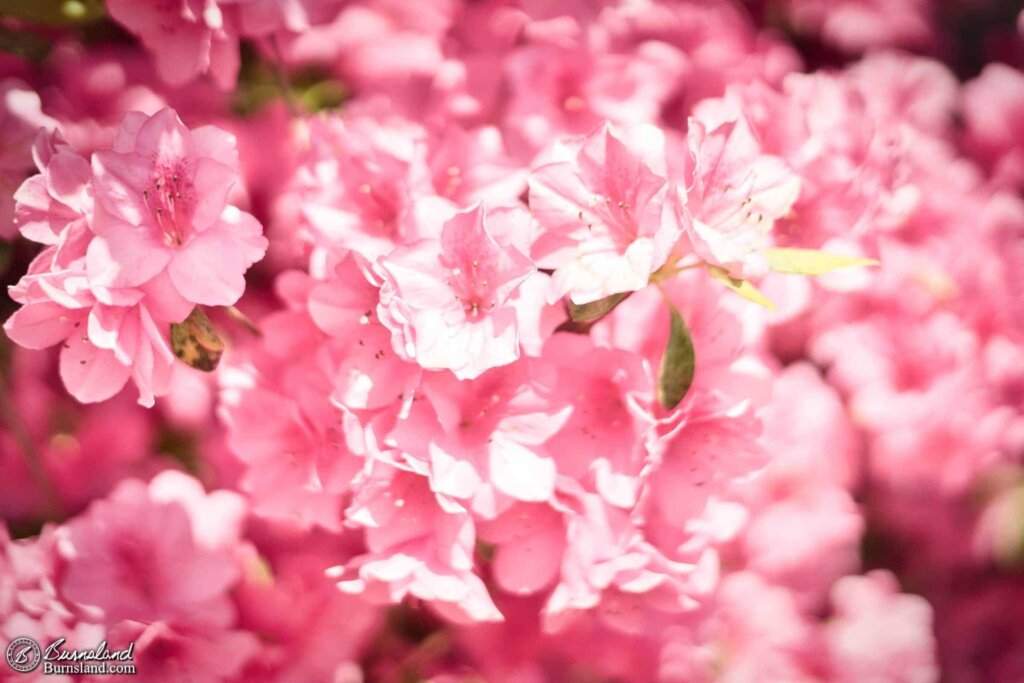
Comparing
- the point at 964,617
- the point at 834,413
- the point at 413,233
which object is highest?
the point at 413,233

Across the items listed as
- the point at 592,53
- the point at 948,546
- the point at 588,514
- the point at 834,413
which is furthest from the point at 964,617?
the point at 592,53

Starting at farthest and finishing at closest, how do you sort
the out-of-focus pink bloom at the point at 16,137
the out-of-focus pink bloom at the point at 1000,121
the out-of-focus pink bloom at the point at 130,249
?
the out-of-focus pink bloom at the point at 1000,121
the out-of-focus pink bloom at the point at 16,137
the out-of-focus pink bloom at the point at 130,249

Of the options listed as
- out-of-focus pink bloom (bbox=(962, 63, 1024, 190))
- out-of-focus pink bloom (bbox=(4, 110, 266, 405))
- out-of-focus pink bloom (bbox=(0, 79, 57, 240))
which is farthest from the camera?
out-of-focus pink bloom (bbox=(962, 63, 1024, 190))

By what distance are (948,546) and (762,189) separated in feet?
1.34

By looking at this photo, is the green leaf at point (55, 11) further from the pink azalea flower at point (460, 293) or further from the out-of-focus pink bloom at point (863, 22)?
the out-of-focus pink bloom at point (863, 22)

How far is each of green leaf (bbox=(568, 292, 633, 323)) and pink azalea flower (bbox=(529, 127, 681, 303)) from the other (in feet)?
0.05

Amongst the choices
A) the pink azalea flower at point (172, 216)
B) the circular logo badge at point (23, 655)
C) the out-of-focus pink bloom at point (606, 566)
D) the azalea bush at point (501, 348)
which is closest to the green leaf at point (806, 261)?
the azalea bush at point (501, 348)

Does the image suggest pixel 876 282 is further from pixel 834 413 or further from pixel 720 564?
pixel 720 564

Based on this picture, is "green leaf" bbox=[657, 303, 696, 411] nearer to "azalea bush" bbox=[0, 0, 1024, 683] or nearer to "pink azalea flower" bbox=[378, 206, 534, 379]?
"azalea bush" bbox=[0, 0, 1024, 683]

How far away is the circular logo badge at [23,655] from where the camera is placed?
26.6 inches

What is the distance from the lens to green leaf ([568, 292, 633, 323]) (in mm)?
619

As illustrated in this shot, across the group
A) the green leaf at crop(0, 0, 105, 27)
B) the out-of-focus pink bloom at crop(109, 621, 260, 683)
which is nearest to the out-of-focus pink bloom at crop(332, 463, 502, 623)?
the out-of-focus pink bloom at crop(109, 621, 260, 683)

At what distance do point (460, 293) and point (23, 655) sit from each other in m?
0.42

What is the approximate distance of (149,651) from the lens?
678 millimetres
